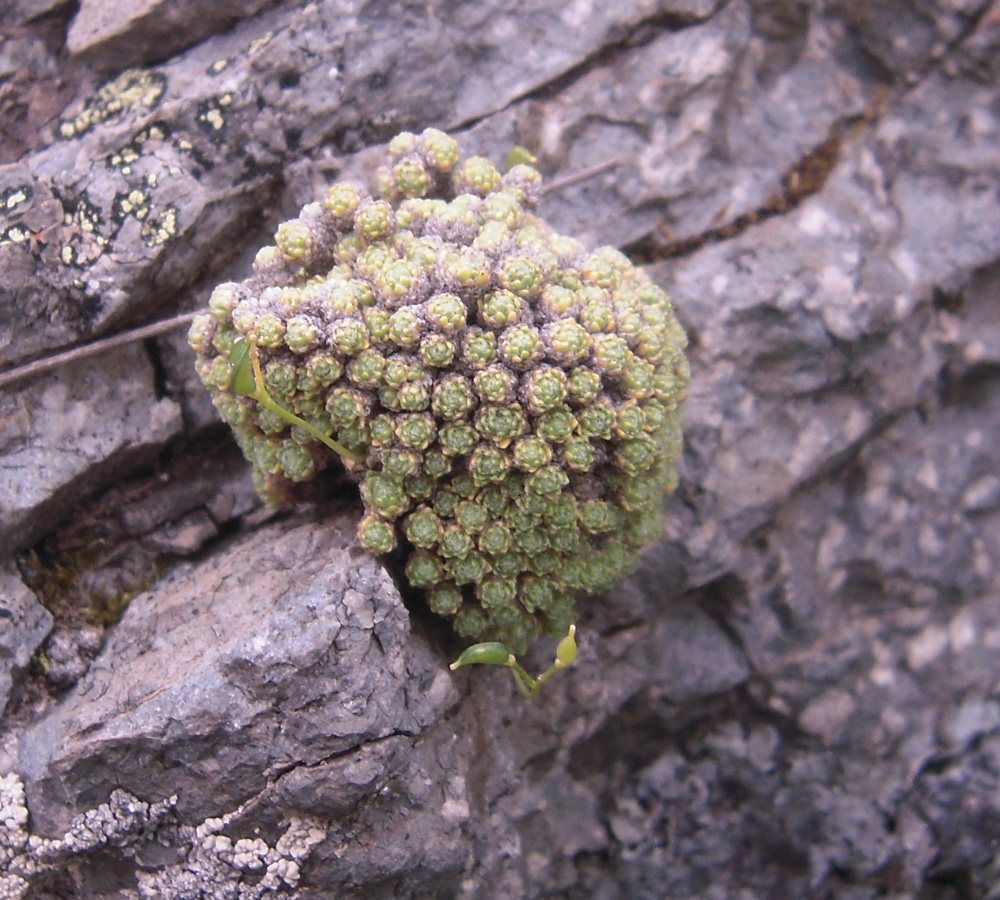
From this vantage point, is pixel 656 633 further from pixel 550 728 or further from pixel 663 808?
pixel 663 808

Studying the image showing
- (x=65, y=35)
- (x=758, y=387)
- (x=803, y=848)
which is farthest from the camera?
(x=803, y=848)

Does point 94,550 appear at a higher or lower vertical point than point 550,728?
higher

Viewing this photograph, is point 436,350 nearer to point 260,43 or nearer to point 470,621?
point 470,621

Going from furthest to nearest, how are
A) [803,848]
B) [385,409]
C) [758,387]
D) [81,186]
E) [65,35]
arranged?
[803,848] → [758,387] → [65,35] → [81,186] → [385,409]

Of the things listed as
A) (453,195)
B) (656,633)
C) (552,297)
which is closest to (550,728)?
(656,633)

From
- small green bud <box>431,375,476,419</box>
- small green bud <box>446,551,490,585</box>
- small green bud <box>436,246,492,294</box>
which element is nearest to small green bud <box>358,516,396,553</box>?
small green bud <box>446,551,490,585</box>

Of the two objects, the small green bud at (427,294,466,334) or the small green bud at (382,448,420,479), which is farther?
the small green bud at (382,448,420,479)

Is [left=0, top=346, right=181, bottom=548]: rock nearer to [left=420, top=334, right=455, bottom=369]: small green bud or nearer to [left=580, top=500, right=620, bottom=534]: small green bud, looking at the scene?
[left=420, top=334, right=455, bottom=369]: small green bud
